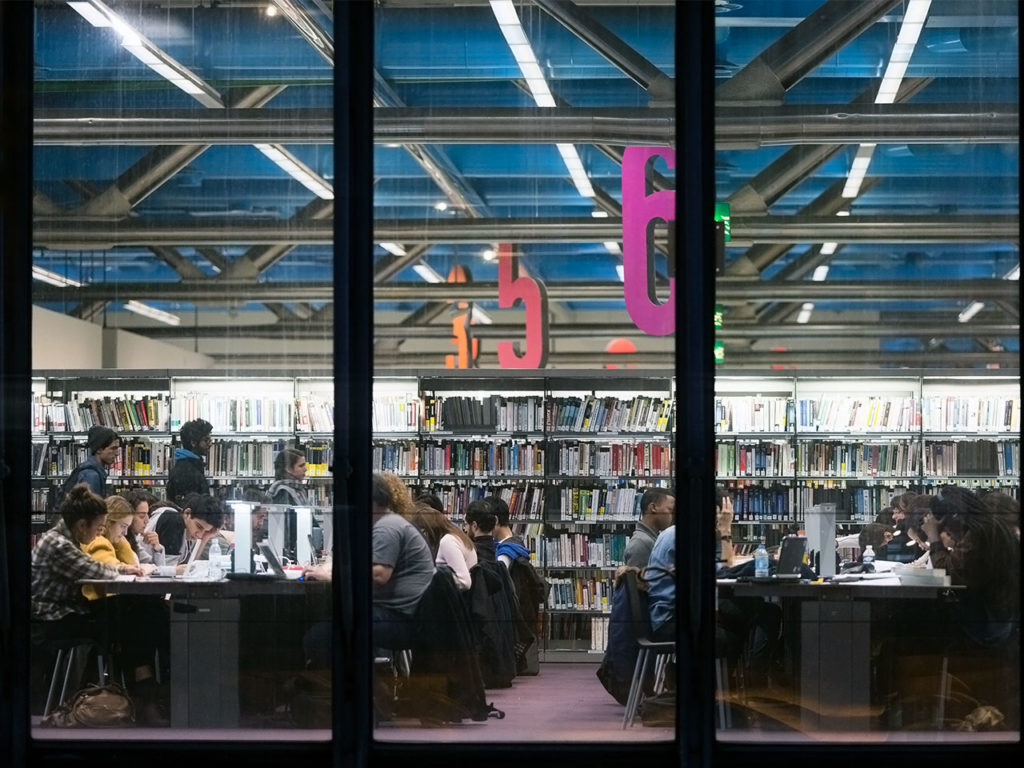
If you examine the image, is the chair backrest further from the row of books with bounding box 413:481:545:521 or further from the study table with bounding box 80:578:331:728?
the row of books with bounding box 413:481:545:521

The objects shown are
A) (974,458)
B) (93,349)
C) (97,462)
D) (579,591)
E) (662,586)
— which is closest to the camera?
(662,586)

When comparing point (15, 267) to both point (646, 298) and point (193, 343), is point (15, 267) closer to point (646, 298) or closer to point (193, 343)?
point (193, 343)

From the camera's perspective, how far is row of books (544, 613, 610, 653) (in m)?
7.68

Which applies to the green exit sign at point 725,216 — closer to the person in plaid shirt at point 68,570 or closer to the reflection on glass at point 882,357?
the reflection on glass at point 882,357

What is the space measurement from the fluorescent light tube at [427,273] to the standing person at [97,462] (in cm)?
198

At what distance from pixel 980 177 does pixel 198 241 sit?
137 inches

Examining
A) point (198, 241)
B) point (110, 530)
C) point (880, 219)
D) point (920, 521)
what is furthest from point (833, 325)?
point (110, 530)

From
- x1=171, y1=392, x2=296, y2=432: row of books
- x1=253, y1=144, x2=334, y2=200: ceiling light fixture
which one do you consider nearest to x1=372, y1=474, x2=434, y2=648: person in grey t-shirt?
x1=171, y1=392, x2=296, y2=432: row of books

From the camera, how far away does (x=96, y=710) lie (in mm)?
5547

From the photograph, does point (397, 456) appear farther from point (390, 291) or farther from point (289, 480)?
point (390, 291)

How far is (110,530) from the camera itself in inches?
240

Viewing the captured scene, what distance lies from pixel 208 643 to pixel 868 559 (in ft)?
9.85

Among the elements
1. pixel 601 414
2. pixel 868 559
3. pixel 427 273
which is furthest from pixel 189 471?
pixel 601 414

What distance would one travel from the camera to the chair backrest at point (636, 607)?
20.3 ft
